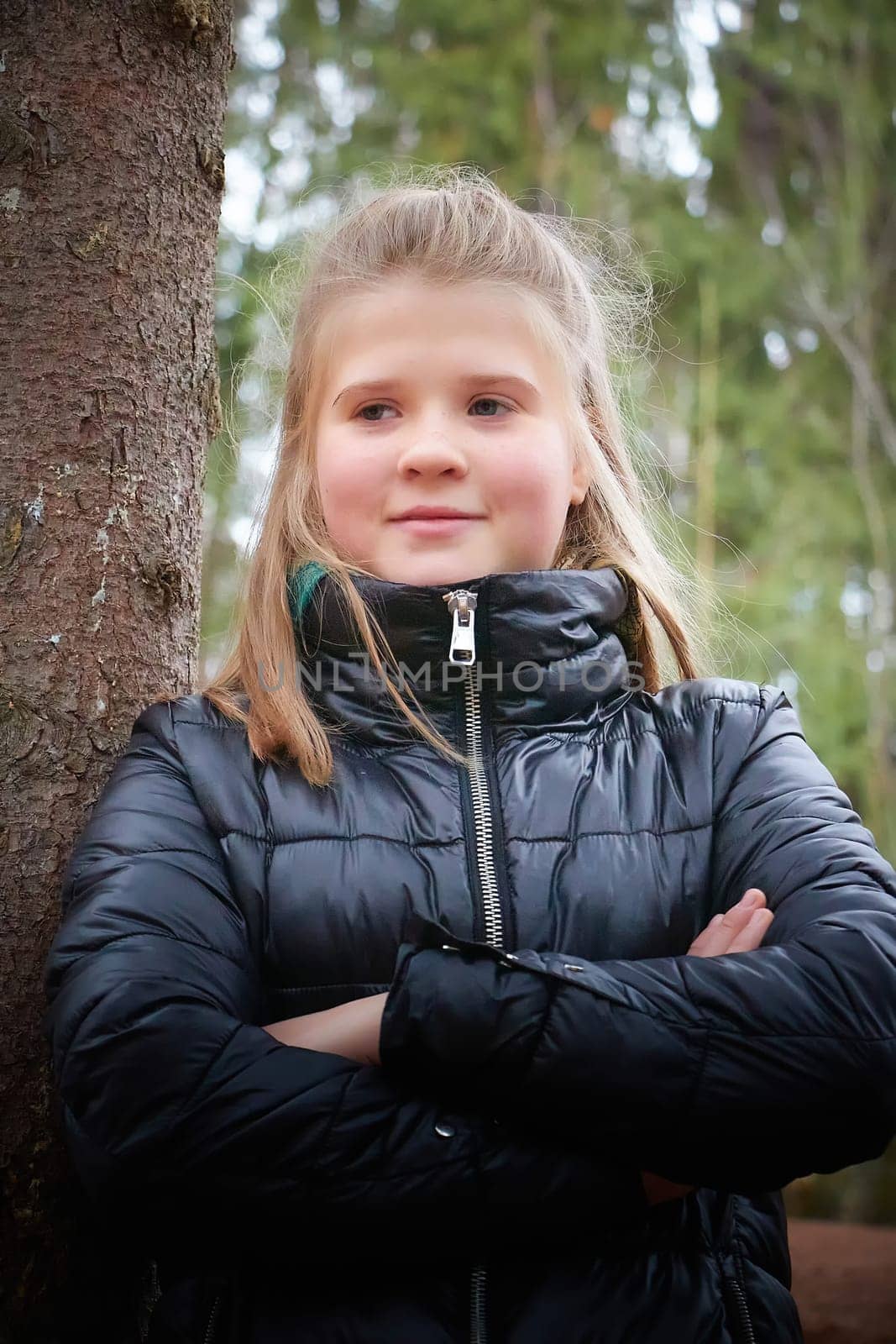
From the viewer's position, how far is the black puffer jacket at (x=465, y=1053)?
59.6 inches

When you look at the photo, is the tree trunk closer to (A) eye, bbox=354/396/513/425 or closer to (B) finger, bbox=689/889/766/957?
(A) eye, bbox=354/396/513/425

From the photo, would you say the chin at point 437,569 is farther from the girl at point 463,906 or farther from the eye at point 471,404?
the eye at point 471,404

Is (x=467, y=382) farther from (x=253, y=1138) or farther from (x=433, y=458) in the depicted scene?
(x=253, y=1138)

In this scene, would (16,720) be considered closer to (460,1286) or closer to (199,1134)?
(199,1134)

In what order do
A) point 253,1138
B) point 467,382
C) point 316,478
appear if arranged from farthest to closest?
point 316,478
point 467,382
point 253,1138

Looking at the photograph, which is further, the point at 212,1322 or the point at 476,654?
the point at 476,654

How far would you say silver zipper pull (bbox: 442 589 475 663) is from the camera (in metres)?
1.92

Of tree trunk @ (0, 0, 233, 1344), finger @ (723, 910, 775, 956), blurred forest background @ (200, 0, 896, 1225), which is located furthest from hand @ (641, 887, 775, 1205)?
blurred forest background @ (200, 0, 896, 1225)

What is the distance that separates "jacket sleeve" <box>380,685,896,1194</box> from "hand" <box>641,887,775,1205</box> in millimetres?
73

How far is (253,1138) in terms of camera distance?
1.50 metres

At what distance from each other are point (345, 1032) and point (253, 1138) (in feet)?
0.70

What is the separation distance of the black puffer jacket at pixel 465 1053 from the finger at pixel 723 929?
0.13ft

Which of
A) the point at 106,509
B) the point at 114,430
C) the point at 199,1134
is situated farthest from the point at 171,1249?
the point at 114,430

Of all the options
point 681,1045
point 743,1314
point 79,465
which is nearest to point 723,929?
point 681,1045
